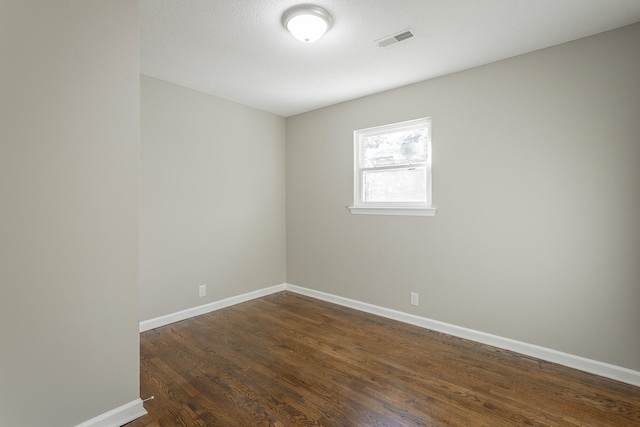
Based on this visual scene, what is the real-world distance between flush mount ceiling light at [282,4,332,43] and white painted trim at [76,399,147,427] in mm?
2564

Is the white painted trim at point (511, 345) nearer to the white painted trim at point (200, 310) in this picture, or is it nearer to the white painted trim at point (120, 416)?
the white painted trim at point (200, 310)

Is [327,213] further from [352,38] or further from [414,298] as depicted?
[352,38]

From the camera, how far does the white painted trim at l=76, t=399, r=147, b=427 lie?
169 cm

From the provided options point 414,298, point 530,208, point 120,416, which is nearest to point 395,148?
point 530,208

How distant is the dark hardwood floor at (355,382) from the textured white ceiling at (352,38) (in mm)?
2522

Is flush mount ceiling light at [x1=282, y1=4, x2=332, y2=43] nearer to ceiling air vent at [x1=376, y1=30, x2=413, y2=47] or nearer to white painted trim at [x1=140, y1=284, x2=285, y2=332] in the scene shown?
ceiling air vent at [x1=376, y1=30, x2=413, y2=47]

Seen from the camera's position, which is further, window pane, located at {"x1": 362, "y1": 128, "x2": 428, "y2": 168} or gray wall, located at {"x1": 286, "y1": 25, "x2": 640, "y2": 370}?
window pane, located at {"x1": 362, "y1": 128, "x2": 428, "y2": 168}

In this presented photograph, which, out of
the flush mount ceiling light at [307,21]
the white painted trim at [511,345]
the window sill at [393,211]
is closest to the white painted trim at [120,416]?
the white painted trim at [511,345]

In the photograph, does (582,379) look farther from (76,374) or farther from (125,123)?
(125,123)

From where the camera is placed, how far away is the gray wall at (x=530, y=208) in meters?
2.25

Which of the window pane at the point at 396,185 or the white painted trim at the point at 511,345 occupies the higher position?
the window pane at the point at 396,185

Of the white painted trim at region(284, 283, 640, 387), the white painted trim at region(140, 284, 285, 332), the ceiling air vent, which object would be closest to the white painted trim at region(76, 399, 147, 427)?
the white painted trim at region(140, 284, 285, 332)

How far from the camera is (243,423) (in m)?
1.79

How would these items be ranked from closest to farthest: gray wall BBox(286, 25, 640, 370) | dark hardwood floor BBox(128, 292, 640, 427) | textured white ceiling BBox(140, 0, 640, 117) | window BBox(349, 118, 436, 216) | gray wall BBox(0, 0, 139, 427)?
gray wall BBox(0, 0, 139, 427) → dark hardwood floor BBox(128, 292, 640, 427) → textured white ceiling BBox(140, 0, 640, 117) → gray wall BBox(286, 25, 640, 370) → window BBox(349, 118, 436, 216)
